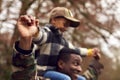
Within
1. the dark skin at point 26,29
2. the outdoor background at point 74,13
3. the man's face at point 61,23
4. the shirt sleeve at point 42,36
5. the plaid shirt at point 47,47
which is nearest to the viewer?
the dark skin at point 26,29

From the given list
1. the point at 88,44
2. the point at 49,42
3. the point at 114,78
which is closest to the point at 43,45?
the point at 49,42

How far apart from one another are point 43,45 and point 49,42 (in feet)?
0.20

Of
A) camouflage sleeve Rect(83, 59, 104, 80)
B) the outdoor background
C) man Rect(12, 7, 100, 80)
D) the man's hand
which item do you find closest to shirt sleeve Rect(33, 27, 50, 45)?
man Rect(12, 7, 100, 80)

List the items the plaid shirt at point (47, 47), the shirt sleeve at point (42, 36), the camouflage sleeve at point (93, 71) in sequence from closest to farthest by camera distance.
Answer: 1. the shirt sleeve at point (42, 36)
2. the plaid shirt at point (47, 47)
3. the camouflage sleeve at point (93, 71)

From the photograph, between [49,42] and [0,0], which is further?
[0,0]

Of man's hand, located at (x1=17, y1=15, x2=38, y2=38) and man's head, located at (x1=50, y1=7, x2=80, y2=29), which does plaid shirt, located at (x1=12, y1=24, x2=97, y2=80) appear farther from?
man's hand, located at (x1=17, y1=15, x2=38, y2=38)

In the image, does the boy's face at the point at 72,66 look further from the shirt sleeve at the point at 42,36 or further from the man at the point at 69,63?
the shirt sleeve at the point at 42,36

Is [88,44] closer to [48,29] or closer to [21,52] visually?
[48,29]

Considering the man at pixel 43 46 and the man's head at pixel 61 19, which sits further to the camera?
the man's head at pixel 61 19

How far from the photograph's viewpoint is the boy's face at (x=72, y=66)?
10.2ft

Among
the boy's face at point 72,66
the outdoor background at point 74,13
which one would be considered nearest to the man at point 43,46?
the boy's face at point 72,66

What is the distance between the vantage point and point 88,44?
13.1 m

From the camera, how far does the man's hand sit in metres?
2.19

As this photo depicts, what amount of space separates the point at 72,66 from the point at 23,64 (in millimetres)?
875
